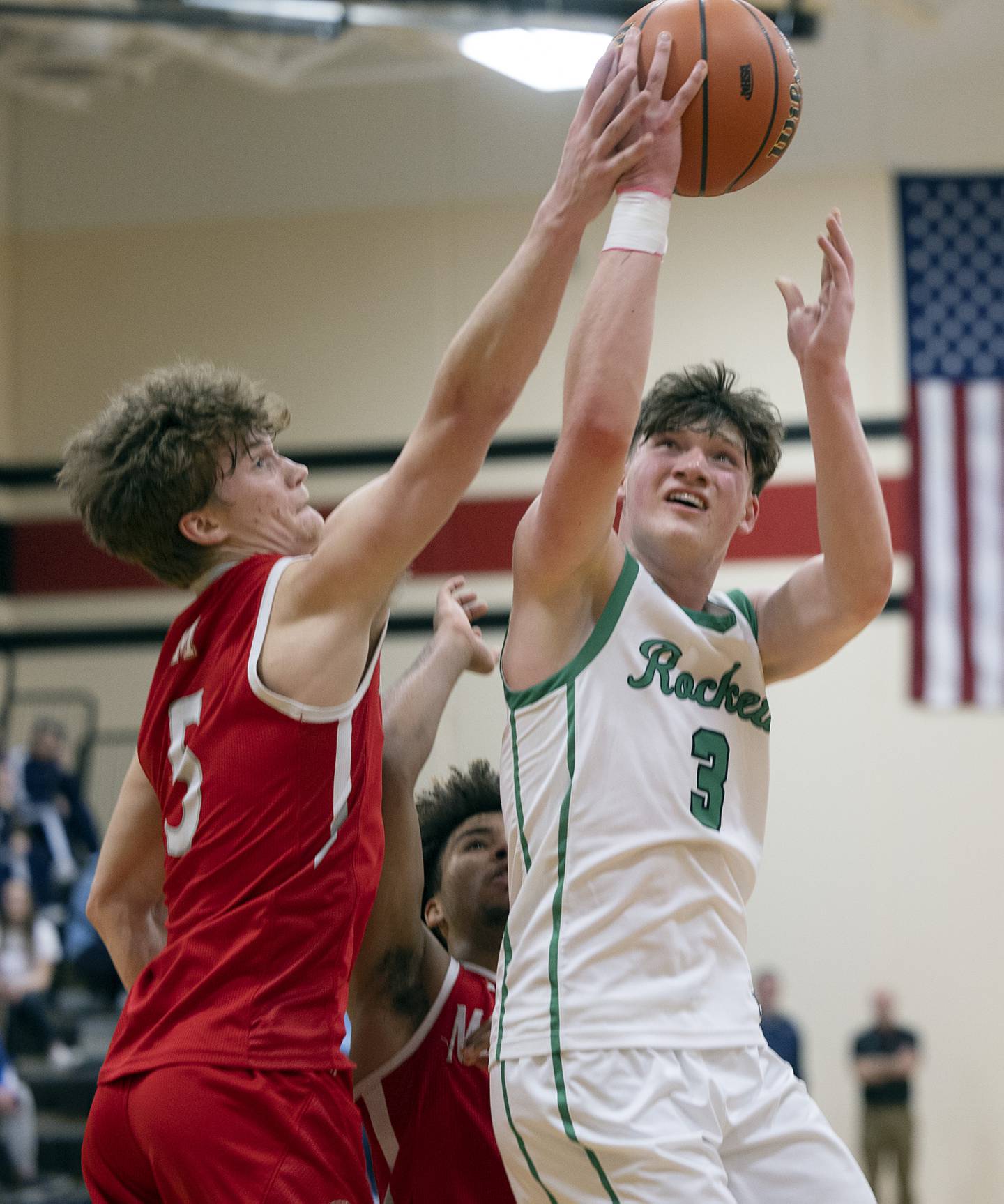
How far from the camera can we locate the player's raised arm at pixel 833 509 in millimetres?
2615

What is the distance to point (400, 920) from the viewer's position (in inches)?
109

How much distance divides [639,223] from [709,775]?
0.88 metres

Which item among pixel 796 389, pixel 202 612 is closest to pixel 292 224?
pixel 796 389

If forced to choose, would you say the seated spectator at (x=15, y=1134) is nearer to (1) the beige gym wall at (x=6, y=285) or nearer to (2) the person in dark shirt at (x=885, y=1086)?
(2) the person in dark shirt at (x=885, y=1086)

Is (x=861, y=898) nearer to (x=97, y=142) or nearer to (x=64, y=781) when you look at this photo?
(x=64, y=781)

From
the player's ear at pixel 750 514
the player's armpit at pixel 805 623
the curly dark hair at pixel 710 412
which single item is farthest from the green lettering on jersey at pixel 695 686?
the curly dark hair at pixel 710 412

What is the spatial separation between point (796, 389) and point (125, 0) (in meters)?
5.38

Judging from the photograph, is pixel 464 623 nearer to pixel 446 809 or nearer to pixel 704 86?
pixel 446 809

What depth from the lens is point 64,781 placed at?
424 inches

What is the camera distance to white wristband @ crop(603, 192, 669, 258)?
7.30ft

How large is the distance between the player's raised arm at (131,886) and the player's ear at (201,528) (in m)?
0.49

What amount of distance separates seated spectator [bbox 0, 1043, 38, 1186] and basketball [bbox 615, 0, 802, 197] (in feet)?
24.1

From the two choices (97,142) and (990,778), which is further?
(97,142)

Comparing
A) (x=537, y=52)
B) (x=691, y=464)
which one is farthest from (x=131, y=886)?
(x=537, y=52)
